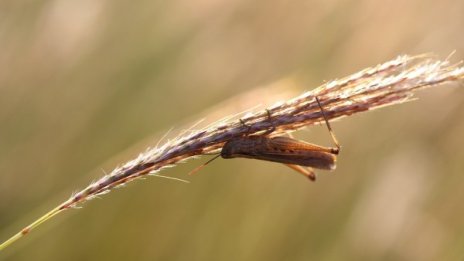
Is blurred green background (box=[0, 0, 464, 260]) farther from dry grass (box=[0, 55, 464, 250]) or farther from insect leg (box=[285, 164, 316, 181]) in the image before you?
dry grass (box=[0, 55, 464, 250])

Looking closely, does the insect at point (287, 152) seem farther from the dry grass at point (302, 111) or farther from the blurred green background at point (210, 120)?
the blurred green background at point (210, 120)

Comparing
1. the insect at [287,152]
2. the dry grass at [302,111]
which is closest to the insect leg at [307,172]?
the insect at [287,152]

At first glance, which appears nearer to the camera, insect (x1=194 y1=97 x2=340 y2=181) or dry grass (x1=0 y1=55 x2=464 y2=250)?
dry grass (x1=0 y1=55 x2=464 y2=250)

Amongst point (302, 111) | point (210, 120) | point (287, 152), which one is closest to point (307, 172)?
point (287, 152)

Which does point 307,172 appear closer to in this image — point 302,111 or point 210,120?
point 210,120

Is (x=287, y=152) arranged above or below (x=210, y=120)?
below

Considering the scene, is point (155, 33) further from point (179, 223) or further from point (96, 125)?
point (179, 223)

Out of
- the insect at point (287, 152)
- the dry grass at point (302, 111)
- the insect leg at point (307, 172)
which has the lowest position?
the insect leg at point (307, 172)

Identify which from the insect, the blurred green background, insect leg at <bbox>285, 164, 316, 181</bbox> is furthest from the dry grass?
the blurred green background
